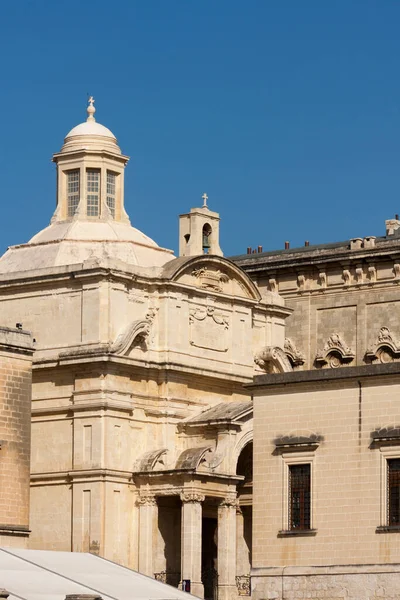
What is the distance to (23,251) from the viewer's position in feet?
303

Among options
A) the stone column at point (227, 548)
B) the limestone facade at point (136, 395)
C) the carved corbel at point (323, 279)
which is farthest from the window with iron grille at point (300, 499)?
the carved corbel at point (323, 279)

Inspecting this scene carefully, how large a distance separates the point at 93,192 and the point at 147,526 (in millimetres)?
14925

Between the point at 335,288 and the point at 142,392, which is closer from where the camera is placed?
the point at 142,392

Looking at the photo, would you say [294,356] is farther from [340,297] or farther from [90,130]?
[90,130]

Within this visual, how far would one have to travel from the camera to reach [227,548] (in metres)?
85.6

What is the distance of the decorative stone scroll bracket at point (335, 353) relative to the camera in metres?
104

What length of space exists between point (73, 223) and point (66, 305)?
5.12 meters

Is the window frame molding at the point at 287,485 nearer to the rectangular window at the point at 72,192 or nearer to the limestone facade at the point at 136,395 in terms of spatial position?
the limestone facade at the point at 136,395

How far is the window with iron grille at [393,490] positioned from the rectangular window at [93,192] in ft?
87.0

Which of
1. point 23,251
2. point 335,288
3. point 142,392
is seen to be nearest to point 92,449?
point 142,392

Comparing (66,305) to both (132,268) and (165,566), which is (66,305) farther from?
(165,566)

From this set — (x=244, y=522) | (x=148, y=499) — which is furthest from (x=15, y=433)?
(x=244, y=522)

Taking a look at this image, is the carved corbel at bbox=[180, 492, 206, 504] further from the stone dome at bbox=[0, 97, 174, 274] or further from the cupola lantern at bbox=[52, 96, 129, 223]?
the cupola lantern at bbox=[52, 96, 129, 223]

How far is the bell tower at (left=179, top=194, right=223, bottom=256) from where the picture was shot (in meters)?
92.6
